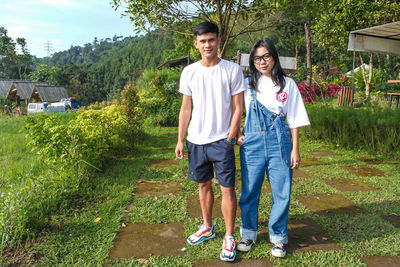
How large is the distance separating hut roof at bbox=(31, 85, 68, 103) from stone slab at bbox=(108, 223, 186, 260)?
39163 millimetres

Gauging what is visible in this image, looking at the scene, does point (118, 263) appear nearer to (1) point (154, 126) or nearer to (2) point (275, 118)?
(2) point (275, 118)

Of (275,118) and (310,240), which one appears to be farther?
(310,240)

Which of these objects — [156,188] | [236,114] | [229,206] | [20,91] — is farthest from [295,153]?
[20,91]

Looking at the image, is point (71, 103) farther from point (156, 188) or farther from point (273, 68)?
point (273, 68)

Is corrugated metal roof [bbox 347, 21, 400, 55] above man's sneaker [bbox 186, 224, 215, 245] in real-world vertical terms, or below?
above

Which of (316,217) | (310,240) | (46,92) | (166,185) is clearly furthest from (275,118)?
(46,92)

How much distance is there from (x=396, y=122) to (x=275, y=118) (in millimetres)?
4312

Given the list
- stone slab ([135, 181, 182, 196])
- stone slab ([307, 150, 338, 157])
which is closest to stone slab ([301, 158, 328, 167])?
stone slab ([307, 150, 338, 157])

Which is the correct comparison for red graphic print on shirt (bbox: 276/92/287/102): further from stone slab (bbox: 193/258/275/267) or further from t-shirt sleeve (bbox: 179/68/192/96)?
stone slab (bbox: 193/258/275/267)

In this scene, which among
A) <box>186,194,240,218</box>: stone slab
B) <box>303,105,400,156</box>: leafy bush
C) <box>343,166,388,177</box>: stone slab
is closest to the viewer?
<box>186,194,240,218</box>: stone slab

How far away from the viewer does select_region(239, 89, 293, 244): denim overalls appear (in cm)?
213

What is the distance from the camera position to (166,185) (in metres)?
3.82

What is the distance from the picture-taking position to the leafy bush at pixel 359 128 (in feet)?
17.2

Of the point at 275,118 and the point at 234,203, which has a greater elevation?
the point at 275,118
